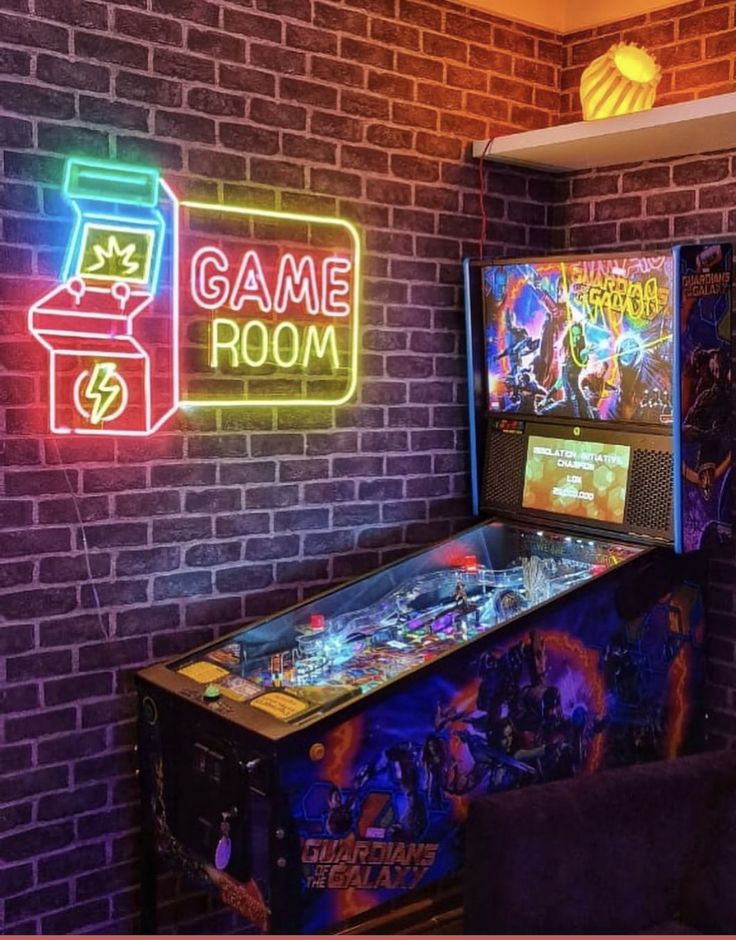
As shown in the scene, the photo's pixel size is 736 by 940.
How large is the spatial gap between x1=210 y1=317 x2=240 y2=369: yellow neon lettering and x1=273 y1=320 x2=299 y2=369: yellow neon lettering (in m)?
0.13

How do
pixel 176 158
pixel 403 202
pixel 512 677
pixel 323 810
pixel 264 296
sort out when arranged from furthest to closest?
pixel 403 202
pixel 264 296
pixel 176 158
pixel 512 677
pixel 323 810

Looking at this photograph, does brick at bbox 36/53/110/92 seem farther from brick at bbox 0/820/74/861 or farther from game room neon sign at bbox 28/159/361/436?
brick at bbox 0/820/74/861

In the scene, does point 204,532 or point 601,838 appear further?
point 204,532

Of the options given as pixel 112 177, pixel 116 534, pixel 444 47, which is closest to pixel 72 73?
pixel 112 177

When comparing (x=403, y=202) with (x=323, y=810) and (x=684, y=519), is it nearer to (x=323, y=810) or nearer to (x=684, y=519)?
(x=684, y=519)

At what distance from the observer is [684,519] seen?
2838mm

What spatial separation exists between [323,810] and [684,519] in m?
1.31

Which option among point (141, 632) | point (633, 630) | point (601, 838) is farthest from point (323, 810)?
point (633, 630)

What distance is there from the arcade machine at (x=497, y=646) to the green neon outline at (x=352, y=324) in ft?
1.37

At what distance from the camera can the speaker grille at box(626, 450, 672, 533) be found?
113 inches

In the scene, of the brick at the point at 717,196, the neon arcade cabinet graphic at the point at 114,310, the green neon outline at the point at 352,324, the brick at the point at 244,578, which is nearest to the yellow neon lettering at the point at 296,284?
the green neon outline at the point at 352,324

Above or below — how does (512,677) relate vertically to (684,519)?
below

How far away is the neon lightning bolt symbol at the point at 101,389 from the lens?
267 centimetres

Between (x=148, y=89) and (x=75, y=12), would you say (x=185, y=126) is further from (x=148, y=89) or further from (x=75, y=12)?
(x=75, y=12)
